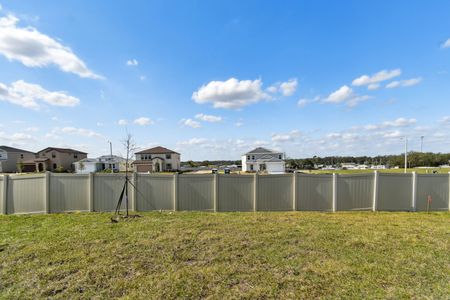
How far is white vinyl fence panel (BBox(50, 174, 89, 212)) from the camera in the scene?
715 centimetres

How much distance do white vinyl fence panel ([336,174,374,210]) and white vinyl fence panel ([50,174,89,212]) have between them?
8.38m

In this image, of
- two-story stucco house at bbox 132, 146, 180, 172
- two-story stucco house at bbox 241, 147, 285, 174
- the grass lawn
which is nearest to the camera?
the grass lawn

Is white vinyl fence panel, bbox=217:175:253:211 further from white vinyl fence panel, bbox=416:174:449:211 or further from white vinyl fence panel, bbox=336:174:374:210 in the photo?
white vinyl fence panel, bbox=416:174:449:211

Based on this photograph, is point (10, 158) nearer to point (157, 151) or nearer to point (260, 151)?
point (157, 151)

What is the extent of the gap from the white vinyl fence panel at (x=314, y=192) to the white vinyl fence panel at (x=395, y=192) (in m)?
1.73

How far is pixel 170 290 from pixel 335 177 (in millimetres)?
6416

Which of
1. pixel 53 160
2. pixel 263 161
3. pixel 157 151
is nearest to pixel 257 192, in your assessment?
pixel 263 161

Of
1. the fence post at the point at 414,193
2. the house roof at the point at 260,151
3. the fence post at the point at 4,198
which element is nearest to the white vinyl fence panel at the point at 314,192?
the fence post at the point at 414,193

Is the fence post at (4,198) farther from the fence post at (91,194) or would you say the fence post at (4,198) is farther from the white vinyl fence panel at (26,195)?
the fence post at (91,194)

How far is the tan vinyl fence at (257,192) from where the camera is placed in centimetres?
727

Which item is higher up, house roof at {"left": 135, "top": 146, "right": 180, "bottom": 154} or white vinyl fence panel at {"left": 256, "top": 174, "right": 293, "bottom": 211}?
house roof at {"left": 135, "top": 146, "right": 180, "bottom": 154}

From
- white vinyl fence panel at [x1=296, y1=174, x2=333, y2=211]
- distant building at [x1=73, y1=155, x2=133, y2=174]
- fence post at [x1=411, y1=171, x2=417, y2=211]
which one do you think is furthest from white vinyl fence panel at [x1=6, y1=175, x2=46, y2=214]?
distant building at [x1=73, y1=155, x2=133, y2=174]

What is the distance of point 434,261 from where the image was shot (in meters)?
3.42

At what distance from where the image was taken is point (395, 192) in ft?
24.7
